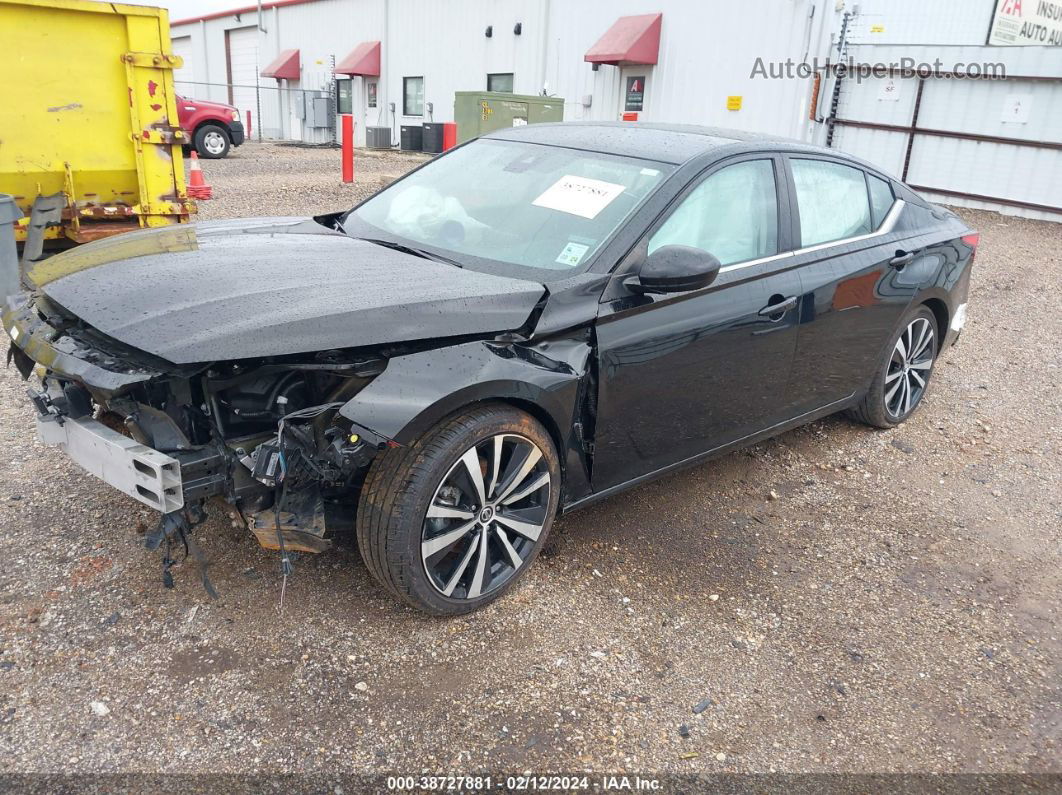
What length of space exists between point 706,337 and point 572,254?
679 millimetres

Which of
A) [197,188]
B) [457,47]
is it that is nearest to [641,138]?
[197,188]

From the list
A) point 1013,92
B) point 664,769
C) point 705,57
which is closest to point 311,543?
point 664,769

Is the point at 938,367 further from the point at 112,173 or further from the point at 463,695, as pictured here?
the point at 112,173

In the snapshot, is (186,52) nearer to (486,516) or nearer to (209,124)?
(209,124)

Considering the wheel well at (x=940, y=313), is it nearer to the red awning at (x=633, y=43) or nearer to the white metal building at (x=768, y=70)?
the white metal building at (x=768, y=70)

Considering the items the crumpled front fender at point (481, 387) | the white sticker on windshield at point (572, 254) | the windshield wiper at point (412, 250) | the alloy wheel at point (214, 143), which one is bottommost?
the alloy wheel at point (214, 143)

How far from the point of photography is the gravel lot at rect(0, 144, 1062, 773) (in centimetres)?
249

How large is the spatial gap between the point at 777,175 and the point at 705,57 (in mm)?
14634

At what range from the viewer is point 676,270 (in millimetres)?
3049

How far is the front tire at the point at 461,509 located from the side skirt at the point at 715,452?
0.22m

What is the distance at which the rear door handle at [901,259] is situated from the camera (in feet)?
14.5

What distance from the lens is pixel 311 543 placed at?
2744mm

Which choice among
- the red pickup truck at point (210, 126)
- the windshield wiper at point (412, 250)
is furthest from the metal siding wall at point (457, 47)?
the windshield wiper at point (412, 250)

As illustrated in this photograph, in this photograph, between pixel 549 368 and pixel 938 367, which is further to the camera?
pixel 938 367
